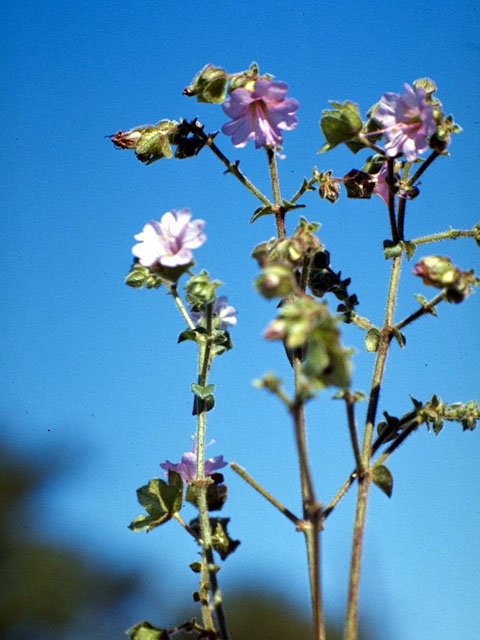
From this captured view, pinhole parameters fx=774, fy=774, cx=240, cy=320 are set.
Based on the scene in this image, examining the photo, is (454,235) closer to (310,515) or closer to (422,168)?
(422,168)

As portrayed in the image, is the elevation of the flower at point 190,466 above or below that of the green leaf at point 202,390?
below

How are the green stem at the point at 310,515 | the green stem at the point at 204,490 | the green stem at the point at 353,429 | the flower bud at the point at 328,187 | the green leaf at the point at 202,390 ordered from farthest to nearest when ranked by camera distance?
the flower bud at the point at 328,187
the green leaf at the point at 202,390
the green stem at the point at 204,490
the green stem at the point at 353,429
the green stem at the point at 310,515

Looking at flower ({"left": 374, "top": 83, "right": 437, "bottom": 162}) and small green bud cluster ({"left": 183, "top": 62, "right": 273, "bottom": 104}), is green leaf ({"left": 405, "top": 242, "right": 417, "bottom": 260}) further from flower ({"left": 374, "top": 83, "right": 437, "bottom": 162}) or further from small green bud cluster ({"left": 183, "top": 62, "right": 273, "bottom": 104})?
small green bud cluster ({"left": 183, "top": 62, "right": 273, "bottom": 104})

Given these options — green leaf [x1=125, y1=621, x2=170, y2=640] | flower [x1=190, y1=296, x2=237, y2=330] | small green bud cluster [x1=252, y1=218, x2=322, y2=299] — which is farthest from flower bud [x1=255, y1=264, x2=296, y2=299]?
green leaf [x1=125, y1=621, x2=170, y2=640]

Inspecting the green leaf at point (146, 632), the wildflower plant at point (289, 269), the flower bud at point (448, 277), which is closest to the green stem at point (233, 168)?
the wildflower plant at point (289, 269)

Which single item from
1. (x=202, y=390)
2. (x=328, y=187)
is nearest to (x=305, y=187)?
(x=328, y=187)

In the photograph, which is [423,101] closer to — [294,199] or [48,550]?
[294,199]

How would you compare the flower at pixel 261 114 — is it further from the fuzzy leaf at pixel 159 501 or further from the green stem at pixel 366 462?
the fuzzy leaf at pixel 159 501
